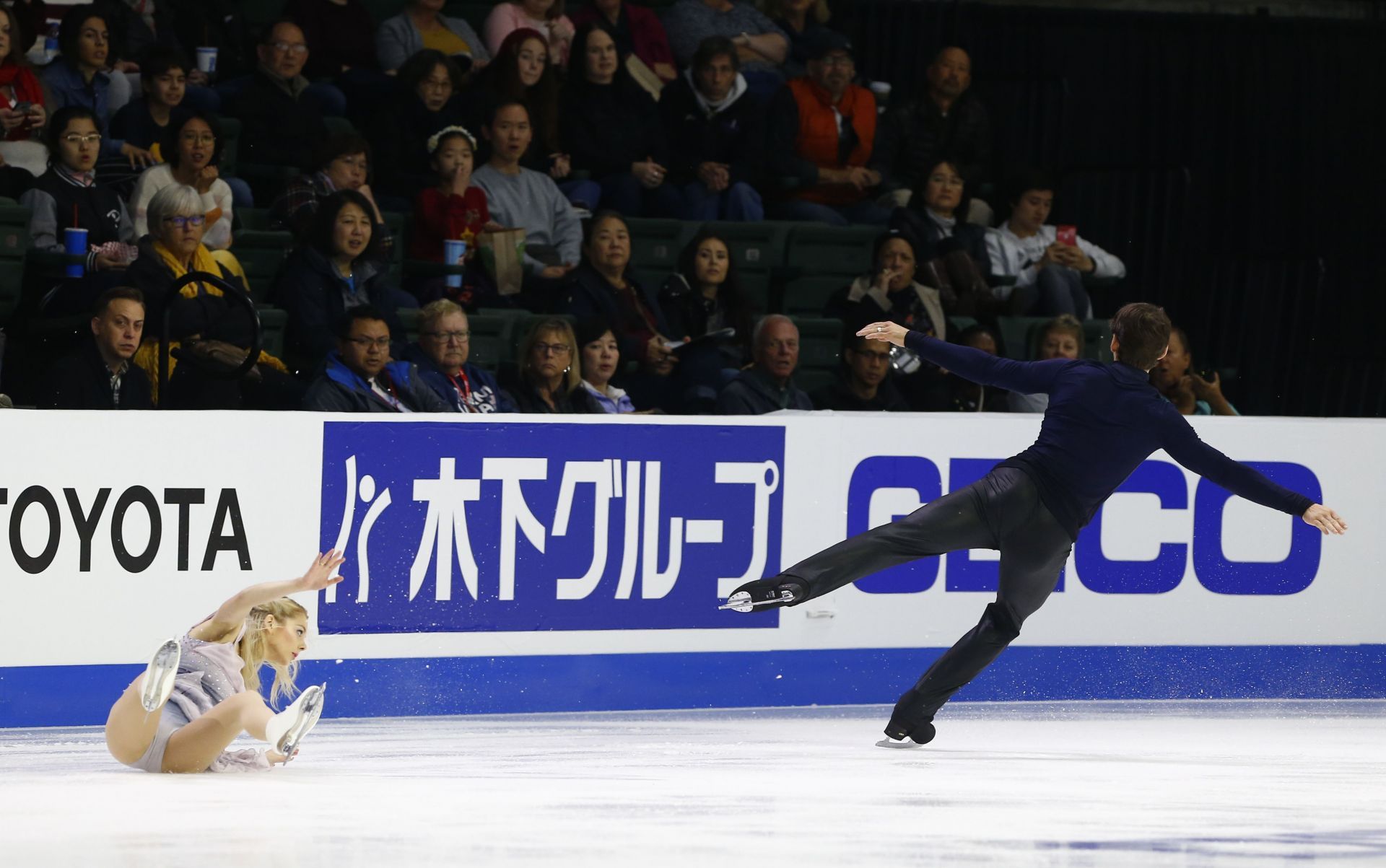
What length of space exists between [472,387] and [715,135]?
9.33ft

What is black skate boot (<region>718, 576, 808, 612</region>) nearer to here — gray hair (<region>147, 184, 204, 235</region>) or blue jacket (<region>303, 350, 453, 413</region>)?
blue jacket (<region>303, 350, 453, 413</region>)

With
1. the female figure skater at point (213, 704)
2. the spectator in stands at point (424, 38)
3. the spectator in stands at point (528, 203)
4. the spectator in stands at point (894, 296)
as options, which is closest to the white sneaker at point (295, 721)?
the female figure skater at point (213, 704)

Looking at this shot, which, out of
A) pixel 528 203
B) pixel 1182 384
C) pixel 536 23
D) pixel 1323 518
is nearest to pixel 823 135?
pixel 536 23

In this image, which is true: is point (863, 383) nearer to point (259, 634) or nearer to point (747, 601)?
point (747, 601)

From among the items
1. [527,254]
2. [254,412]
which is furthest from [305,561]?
[527,254]

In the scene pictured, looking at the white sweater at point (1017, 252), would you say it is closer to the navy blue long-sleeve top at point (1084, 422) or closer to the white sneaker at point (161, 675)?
the navy blue long-sleeve top at point (1084, 422)

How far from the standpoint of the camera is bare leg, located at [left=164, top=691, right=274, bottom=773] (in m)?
5.65

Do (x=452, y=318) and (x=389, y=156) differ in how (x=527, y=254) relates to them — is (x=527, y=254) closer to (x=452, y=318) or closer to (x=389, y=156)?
(x=389, y=156)

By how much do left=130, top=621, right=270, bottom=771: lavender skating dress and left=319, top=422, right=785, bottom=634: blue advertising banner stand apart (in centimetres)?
112

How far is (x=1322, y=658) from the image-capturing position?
8.50m

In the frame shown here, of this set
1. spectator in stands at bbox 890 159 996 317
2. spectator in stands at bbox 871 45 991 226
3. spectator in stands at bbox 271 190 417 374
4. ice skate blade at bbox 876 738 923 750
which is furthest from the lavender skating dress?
spectator in stands at bbox 871 45 991 226

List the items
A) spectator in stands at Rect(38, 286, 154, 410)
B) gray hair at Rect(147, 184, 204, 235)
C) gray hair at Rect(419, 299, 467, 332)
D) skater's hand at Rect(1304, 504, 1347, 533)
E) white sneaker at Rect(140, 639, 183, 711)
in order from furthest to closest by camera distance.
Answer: gray hair at Rect(147, 184, 204, 235)
gray hair at Rect(419, 299, 467, 332)
spectator in stands at Rect(38, 286, 154, 410)
skater's hand at Rect(1304, 504, 1347, 533)
white sneaker at Rect(140, 639, 183, 711)

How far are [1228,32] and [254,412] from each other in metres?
7.81

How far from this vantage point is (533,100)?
9.98 m
